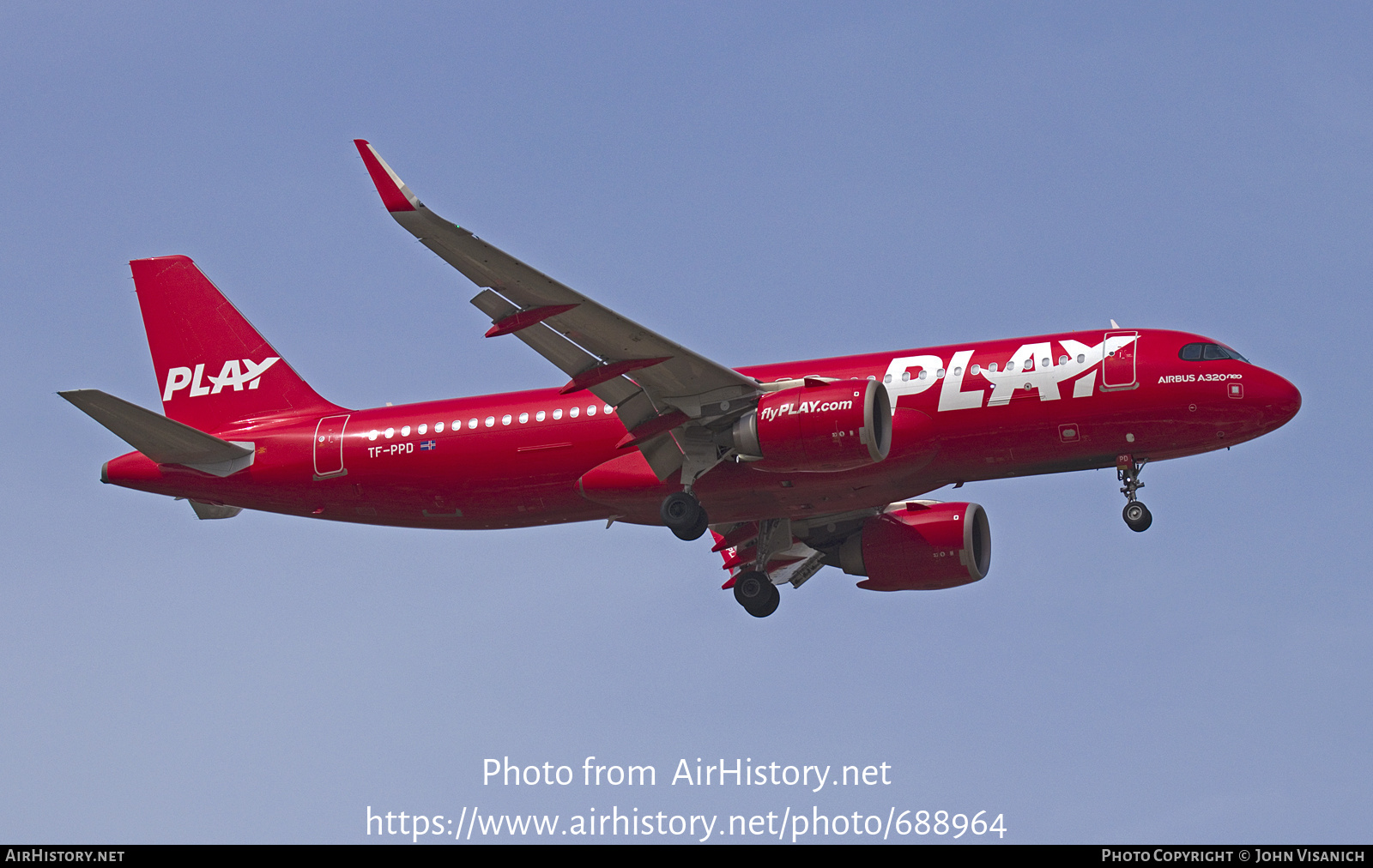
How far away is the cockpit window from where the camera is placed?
3700 cm

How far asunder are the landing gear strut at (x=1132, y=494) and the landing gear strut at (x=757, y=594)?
30.3ft

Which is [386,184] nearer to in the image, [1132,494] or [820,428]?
[820,428]

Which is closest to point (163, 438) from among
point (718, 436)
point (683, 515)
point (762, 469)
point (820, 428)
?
point (683, 515)

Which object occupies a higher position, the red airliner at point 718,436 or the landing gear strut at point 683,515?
the red airliner at point 718,436

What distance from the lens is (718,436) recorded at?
38125 mm

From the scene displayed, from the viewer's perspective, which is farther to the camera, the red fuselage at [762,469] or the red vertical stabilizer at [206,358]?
the red vertical stabilizer at [206,358]

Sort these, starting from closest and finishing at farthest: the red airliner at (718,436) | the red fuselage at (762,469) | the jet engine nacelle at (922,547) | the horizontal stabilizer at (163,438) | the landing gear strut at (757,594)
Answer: the red airliner at (718,436), the red fuselage at (762,469), the horizontal stabilizer at (163,438), the landing gear strut at (757,594), the jet engine nacelle at (922,547)

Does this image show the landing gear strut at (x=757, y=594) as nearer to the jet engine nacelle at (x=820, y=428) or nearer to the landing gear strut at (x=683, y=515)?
the landing gear strut at (x=683, y=515)

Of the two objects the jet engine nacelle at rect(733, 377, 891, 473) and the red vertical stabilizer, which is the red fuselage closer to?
the red vertical stabilizer

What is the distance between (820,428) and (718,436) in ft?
9.33

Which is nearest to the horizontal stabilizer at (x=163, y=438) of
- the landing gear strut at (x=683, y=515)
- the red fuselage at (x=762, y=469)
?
the red fuselage at (x=762, y=469)

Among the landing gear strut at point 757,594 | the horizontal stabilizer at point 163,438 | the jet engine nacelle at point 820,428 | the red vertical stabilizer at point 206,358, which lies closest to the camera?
the jet engine nacelle at point 820,428

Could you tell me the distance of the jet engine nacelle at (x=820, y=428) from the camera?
36.0m

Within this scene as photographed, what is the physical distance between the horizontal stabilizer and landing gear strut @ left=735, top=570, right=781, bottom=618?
12365 mm
